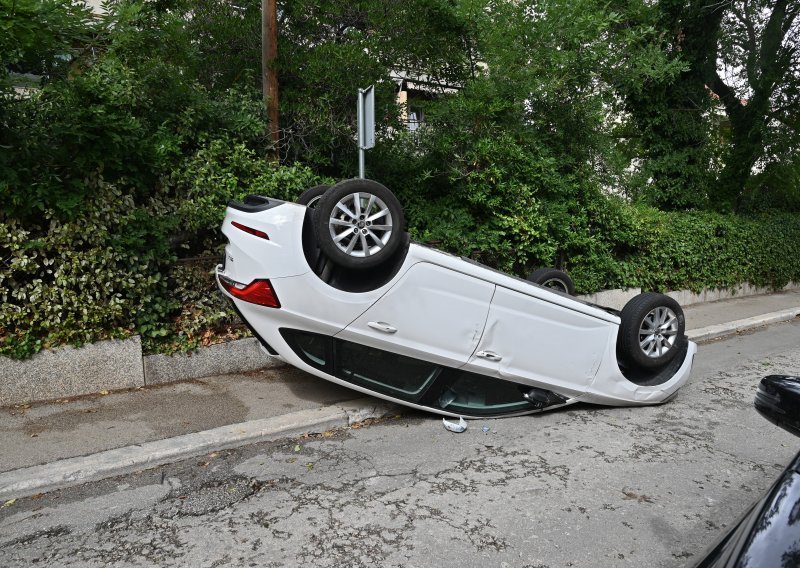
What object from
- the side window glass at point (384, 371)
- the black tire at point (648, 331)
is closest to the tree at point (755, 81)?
the black tire at point (648, 331)

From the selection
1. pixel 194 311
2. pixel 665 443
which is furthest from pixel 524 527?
pixel 194 311

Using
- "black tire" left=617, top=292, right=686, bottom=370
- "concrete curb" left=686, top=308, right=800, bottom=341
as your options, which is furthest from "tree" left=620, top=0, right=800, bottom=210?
"black tire" left=617, top=292, right=686, bottom=370

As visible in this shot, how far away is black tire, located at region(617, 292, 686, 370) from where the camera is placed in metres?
5.54

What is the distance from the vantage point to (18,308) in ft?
16.9

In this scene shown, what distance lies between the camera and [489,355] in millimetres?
4953

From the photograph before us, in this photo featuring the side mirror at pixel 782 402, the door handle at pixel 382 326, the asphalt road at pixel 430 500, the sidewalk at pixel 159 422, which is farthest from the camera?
the door handle at pixel 382 326

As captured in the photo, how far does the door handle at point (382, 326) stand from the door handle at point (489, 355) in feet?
2.47

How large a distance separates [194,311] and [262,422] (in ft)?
5.58

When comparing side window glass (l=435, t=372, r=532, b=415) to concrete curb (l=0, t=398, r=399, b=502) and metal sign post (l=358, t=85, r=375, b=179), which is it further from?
metal sign post (l=358, t=85, r=375, b=179)

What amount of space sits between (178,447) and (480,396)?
2.38m

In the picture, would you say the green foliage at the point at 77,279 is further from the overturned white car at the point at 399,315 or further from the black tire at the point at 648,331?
the black tire at the point at 648,331

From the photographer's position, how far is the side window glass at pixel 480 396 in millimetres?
5105

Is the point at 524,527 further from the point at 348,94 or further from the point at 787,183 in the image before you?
the point at 787,183

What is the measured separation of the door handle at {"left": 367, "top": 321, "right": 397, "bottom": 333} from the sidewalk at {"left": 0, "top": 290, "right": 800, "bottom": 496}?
1004 mm
